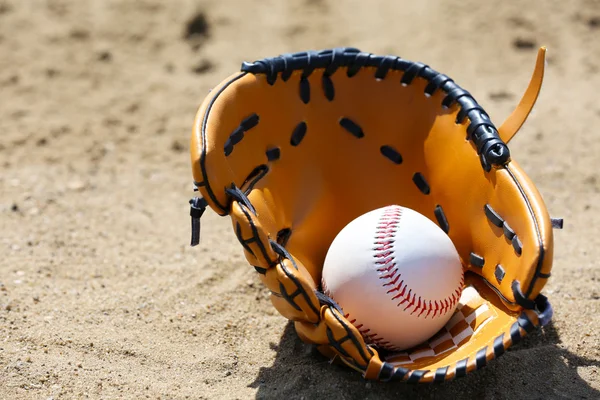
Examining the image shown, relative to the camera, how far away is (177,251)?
3.63m

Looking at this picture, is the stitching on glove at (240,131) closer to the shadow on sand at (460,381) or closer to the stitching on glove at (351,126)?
the stitching on glove at (351,126)

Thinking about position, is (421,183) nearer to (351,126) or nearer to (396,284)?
(351,126)

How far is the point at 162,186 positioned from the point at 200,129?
5.80 ft

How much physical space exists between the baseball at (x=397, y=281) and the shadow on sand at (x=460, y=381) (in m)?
0.18

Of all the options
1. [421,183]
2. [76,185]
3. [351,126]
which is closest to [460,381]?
[421,183]

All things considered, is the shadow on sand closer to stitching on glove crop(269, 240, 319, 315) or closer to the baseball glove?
the baseball glove

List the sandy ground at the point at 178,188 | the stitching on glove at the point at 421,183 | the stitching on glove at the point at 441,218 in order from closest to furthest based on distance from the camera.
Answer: the sandy ground at the point at 178,188, the stitching on glove at the point at 441,218, the stitching on glove at the point at 421,183

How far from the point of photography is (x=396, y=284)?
253cm

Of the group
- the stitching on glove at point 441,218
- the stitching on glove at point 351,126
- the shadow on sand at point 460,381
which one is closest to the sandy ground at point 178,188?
the shadow on sand at point 460,381

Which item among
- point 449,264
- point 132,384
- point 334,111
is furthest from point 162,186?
point 449,264

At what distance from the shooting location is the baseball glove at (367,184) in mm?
2406


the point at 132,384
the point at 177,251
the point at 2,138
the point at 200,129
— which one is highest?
the point at 200,129

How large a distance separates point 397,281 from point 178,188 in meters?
2.12

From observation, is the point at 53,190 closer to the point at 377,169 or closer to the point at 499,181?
the point at 377,169
